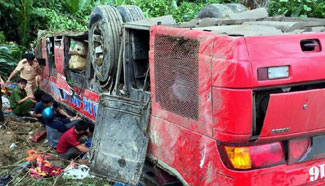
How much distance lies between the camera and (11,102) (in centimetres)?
783

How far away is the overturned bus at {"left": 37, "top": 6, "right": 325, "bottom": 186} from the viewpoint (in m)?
2.67

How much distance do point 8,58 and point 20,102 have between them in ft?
11.9

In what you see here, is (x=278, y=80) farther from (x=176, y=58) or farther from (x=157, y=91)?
(x=157, y=91)

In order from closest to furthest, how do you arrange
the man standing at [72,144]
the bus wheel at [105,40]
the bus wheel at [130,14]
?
1. the bus wheel at [105,40]
2. the bus wheel at [130,14]
3. the man standing at [72,144]

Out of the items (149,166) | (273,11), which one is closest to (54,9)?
(273,11)

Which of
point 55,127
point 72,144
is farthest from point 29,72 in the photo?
point 72,144

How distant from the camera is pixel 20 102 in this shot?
778 cm

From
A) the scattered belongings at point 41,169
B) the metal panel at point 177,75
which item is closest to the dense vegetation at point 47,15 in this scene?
the scattered belongings at point 41,169

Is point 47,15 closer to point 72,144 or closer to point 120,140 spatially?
point 72,144

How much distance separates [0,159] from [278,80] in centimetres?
435

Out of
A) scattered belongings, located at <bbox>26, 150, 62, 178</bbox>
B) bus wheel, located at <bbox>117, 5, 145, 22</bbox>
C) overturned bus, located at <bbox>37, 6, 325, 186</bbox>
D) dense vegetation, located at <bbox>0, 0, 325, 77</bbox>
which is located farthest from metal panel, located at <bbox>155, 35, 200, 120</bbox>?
dense vegetation, located at <bbox>0, 0, 325, 77</bbox>

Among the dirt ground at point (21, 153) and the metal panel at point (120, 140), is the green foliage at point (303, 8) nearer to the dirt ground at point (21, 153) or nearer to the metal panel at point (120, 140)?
the metal panel at point (120, 140)

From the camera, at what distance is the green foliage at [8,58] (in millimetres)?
10609

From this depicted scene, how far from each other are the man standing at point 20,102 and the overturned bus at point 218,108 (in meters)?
4.14
